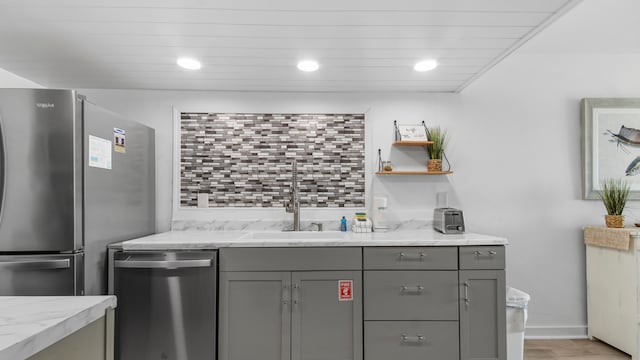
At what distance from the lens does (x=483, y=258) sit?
2250 millimetres

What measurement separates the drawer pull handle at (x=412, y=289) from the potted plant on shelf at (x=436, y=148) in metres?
1.06

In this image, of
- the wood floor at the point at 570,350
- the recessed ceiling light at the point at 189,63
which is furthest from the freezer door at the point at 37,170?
the wood floor at the point at 570,350

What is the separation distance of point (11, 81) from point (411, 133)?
317 cm

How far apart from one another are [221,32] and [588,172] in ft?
10.2

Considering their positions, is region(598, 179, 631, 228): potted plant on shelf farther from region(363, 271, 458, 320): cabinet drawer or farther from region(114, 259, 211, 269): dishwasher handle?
region(114, 259, 211, 269): dishwasher handle

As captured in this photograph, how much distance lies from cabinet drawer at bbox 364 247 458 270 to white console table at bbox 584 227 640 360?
143 centimetres

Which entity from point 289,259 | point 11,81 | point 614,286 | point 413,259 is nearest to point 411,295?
point 413,259

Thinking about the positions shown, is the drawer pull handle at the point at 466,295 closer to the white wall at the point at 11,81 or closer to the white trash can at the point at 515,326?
the white trash can at the point at 515,326

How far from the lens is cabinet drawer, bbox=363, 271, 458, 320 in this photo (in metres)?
2.23

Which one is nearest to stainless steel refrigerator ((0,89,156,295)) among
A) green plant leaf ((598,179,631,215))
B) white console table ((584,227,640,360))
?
white console table ((584,227,640,360))

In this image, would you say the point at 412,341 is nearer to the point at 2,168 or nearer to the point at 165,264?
the point at 165,264

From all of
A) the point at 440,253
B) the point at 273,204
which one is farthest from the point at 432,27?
the point at 273,204

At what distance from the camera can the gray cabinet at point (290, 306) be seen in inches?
86.7

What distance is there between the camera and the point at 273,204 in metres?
2.97
